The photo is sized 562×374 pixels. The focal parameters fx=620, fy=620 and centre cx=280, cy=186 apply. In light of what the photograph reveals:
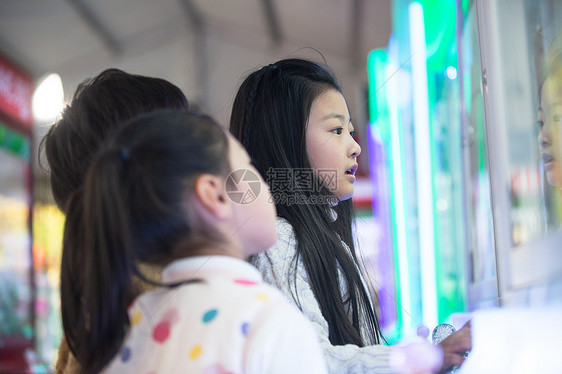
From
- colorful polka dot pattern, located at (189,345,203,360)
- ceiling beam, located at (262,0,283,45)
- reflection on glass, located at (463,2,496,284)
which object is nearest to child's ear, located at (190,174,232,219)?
colorful polka dot pattern, located at (189,345,203,360)

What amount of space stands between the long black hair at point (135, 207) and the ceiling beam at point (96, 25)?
2.25 meters

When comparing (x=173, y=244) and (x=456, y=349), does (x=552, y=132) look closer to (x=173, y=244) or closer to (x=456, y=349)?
(x=456, y=349)

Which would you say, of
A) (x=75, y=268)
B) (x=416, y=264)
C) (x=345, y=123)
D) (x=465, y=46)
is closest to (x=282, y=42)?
(x=416, y=264)

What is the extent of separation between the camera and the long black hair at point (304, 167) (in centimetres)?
85

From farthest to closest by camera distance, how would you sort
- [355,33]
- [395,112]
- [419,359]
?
[355,33] → [395,112] → [419,359]

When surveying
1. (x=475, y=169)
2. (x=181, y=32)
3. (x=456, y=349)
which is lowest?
(x=456, y=349)

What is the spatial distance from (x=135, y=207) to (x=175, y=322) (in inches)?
4.8

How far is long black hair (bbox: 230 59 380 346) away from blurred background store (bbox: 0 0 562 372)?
100mm

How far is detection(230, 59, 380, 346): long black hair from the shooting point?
0.85 metres

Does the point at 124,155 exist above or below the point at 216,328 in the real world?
above

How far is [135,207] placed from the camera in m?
0.61

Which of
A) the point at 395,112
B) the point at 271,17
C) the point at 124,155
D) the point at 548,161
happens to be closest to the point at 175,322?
the point at 124,155

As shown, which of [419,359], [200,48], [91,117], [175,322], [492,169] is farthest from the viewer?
[200,48]

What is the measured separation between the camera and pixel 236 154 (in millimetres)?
661
